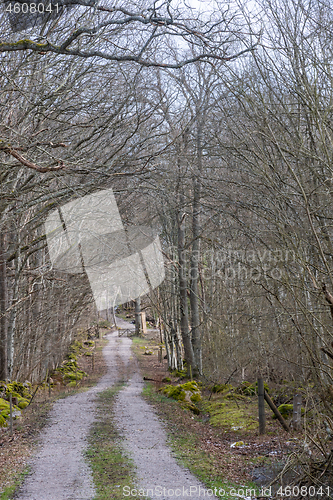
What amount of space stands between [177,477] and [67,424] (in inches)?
192

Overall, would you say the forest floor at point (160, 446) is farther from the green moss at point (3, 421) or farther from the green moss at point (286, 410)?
the green moss at point (286, 410)

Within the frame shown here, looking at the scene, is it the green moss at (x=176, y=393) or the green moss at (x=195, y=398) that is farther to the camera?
the green moss at (x=195, y=398)

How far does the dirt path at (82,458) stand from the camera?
6.17 metres

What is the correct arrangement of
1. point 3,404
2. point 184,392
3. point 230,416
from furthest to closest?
point 184,392 < point 230,416 < point 3,404

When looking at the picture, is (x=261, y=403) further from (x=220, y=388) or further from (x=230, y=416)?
(x=220, y=388)

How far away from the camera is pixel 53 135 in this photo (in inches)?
355

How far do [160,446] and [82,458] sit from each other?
5.10 ft

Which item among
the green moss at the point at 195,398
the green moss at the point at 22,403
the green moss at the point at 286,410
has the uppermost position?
the green moss at the point at 22,403

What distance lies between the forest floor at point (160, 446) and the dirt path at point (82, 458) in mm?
15

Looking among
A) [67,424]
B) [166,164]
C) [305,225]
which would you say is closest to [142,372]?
[67,424]

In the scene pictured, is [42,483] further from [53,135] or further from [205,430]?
[53,135]

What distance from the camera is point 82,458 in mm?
7781

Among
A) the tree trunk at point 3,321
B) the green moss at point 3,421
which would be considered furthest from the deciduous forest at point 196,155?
the green moss at point 3,421

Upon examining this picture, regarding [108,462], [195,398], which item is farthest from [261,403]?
[195,398]
